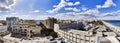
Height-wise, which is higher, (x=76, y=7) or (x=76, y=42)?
(x=76, y=7)

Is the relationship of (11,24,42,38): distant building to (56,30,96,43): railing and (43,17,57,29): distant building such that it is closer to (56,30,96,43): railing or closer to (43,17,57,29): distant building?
(43,17,57,29): distant building

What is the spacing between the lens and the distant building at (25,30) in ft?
14.8

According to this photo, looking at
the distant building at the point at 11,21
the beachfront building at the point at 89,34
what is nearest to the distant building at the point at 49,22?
the beachfront building at the point at 89,34

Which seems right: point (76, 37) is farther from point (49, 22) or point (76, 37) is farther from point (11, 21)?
point (11, 21)

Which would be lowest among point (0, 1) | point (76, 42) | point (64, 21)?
point (76, 42)

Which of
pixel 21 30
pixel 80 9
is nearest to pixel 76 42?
pixel 80 9

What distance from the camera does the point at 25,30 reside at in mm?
4523

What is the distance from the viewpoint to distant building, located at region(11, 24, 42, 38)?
14.8 feet

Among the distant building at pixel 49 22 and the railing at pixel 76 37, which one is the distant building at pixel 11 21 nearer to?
the distant building at pixel 49 22

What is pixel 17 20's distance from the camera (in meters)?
4.54

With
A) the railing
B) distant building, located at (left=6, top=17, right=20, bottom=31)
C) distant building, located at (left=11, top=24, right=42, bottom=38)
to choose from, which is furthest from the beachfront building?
distant building, located at (left=6, top=17, right=20, bottom=31)

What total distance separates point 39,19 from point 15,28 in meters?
0.38

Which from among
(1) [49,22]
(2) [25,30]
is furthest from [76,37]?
(2) [25,30]

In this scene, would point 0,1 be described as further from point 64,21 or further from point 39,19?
point 64,21
